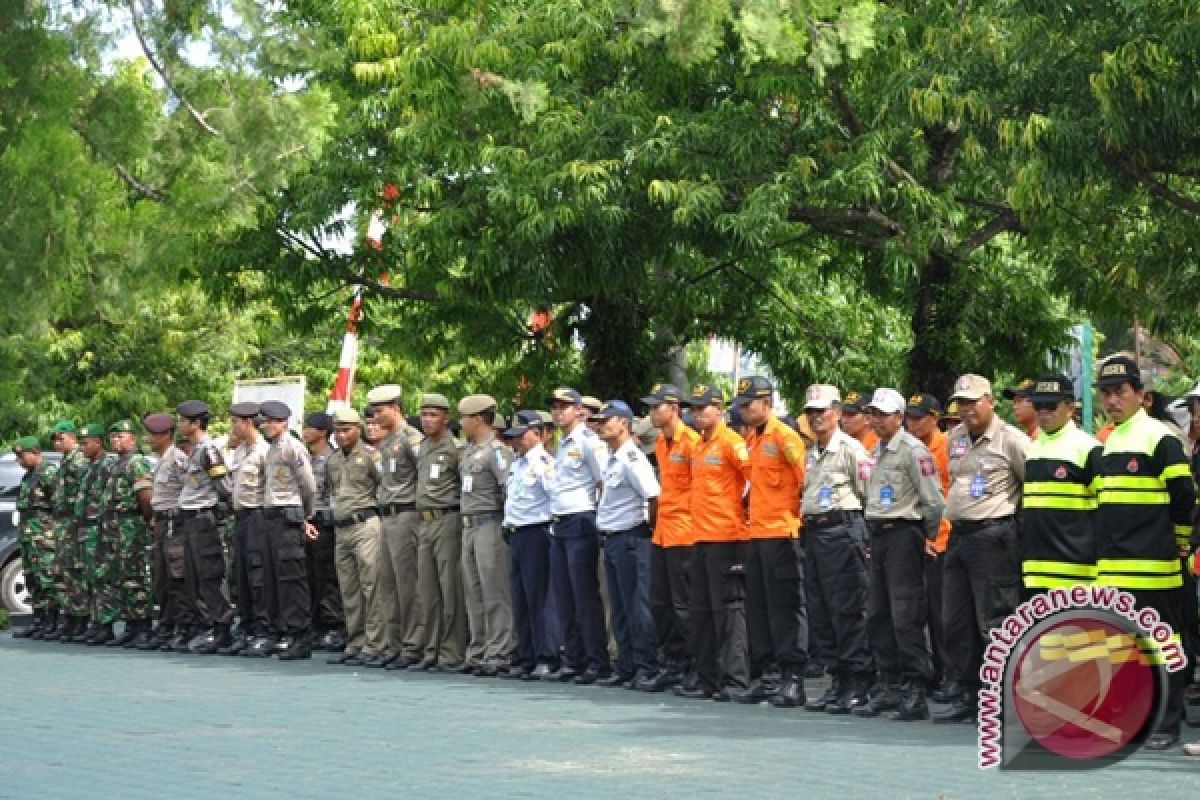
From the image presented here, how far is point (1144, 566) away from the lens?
11.4 meters

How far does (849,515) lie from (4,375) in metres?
8.09

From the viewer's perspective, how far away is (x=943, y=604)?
13.0 m

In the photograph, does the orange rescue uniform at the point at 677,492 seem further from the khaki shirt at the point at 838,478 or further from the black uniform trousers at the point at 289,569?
the black uniform trousers at the point at 289,569

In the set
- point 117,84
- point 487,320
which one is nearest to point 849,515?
point 117,84

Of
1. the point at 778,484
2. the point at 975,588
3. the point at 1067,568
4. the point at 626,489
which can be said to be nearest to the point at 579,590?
the point at 626,489

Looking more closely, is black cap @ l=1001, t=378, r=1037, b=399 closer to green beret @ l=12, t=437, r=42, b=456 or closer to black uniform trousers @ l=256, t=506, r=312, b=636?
black uniform trousers @ l=256, t=506, r=312, b=636

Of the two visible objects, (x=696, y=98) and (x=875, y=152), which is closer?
(x=875, y=152)

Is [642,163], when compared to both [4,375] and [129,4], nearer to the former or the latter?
[4,375]

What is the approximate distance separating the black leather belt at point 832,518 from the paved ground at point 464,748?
1190 millimetres

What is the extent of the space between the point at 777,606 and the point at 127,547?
8144mm

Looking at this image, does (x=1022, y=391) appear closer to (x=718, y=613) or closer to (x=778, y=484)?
(x=778, y=484)

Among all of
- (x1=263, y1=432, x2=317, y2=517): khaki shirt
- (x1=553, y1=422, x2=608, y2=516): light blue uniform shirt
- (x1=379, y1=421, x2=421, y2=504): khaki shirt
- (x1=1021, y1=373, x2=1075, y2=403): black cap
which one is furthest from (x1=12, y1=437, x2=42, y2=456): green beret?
(x1=1021, y1=373, x2=1075, y2=403): black cap

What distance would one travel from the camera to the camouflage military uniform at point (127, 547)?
803 inches

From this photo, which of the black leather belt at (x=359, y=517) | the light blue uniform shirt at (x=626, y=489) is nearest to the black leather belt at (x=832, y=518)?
the light blue uniform shirt at (x=626, y=489)
